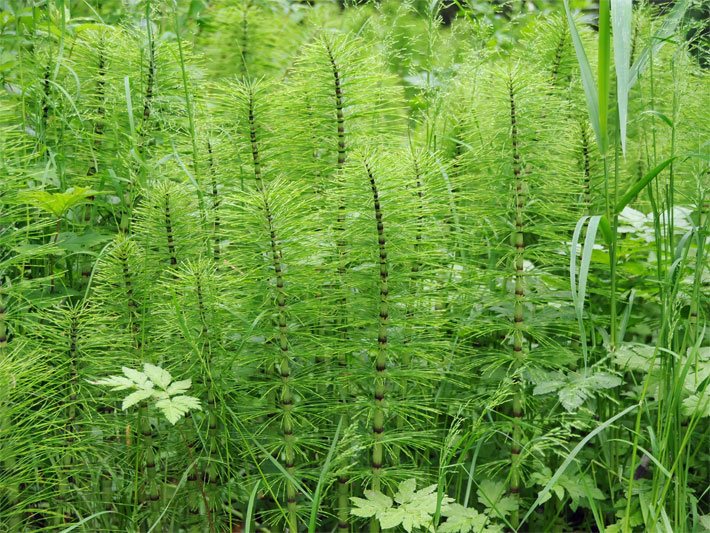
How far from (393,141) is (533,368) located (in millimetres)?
693

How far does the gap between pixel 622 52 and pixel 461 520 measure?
1.04m

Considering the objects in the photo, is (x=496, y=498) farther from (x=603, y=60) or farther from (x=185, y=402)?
(x=603, y=60)

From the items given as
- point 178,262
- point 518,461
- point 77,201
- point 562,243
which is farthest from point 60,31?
point 518,461

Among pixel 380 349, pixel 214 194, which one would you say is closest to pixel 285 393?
pixel 380 349

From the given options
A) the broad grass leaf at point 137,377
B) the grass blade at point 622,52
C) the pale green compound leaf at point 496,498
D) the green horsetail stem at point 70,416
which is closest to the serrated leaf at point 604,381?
the pale green compound leaf at point 496,498

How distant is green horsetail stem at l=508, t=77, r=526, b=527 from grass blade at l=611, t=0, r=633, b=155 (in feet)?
1.37

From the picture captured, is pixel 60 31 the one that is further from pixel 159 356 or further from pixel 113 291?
pixel 159 356

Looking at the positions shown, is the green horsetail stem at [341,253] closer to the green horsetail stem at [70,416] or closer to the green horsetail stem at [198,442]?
the green horsetail stem at [198,442]

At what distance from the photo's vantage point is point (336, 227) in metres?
1.85

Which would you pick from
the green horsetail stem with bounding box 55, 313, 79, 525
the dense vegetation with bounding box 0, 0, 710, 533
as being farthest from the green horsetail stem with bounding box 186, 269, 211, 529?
the green horsetail stem with bounding box 55, 313, 79, 525

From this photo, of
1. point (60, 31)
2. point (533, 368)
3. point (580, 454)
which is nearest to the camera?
point (533, 368)

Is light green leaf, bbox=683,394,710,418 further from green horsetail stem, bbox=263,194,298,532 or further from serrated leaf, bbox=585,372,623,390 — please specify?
green horsetail stem, bbox=263,194,298,532

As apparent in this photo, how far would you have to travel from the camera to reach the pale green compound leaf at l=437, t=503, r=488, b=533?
1.81 m

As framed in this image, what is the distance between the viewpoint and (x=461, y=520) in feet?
5.98
